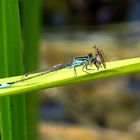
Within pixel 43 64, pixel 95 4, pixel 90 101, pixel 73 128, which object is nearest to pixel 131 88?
pixel 90 101

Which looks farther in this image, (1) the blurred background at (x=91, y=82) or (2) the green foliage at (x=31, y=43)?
(1) the blurred background at (x=91, y=82)

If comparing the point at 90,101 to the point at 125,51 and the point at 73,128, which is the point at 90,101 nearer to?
the point at 73,128

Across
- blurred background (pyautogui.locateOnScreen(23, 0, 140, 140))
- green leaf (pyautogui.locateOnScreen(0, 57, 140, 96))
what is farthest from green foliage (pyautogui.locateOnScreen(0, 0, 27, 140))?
blurred background (pyautogui.locateOnScreen(23, 0, 140, 140))

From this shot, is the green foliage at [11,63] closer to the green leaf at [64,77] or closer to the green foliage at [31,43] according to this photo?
the green leaf at [64,77]

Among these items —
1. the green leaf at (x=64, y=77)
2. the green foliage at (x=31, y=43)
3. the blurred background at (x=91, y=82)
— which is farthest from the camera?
the blurred background at (x=91, y=82)

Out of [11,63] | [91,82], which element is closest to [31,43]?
[11,63]

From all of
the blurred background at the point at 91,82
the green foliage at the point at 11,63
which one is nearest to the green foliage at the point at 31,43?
the green foliage at the point at 11,63

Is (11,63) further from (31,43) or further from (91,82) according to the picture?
(91,82)

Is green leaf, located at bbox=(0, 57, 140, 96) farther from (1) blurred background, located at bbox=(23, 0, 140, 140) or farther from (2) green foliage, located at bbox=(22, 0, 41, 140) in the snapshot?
(1) blurred background, located at bbox=(23, 0, 140, 140)
